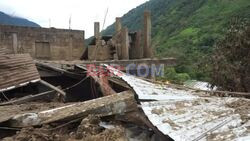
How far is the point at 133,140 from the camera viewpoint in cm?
320

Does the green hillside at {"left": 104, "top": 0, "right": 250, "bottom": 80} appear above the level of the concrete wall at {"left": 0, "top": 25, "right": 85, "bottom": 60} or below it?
above

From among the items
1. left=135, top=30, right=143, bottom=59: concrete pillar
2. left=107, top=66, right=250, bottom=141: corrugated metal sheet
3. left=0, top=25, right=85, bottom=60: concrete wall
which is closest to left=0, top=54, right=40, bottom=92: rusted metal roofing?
left=107, top=66, right=250, bottom=141: corrugated metal sheet

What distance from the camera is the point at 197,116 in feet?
10.6

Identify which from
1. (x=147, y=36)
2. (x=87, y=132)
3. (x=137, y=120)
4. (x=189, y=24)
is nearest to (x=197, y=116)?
(x=137, y=120)

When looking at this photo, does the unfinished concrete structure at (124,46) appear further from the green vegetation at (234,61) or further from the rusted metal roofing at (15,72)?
the rusted metal roofing at (15,72)

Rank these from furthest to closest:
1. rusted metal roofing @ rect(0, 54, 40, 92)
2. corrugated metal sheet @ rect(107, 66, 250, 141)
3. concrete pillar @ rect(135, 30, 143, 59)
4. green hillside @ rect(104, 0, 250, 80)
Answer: green hillside @ rect(104, 0, 250, 80)
concrete pillar @ rect(135, 30, 143, 59)
rusted metal roofing @ rect(0, 54, 40, 92)
corrugated metal sheet @ rect(107, 66, 250, 141)

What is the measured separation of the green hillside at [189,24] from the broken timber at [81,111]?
28284 mm

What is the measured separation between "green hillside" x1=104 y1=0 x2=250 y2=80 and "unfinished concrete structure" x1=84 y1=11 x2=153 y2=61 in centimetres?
2095

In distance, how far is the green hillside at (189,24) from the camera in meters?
37.5

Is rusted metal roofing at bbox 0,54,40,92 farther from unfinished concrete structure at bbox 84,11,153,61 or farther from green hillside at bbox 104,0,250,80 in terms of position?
green hillside at bbox 104,0,250,80

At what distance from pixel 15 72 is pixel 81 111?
4130mm

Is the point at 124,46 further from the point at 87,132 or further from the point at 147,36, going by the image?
the point at 87,132

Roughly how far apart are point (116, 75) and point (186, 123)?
262 centimetres

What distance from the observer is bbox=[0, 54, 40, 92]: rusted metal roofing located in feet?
21.2
